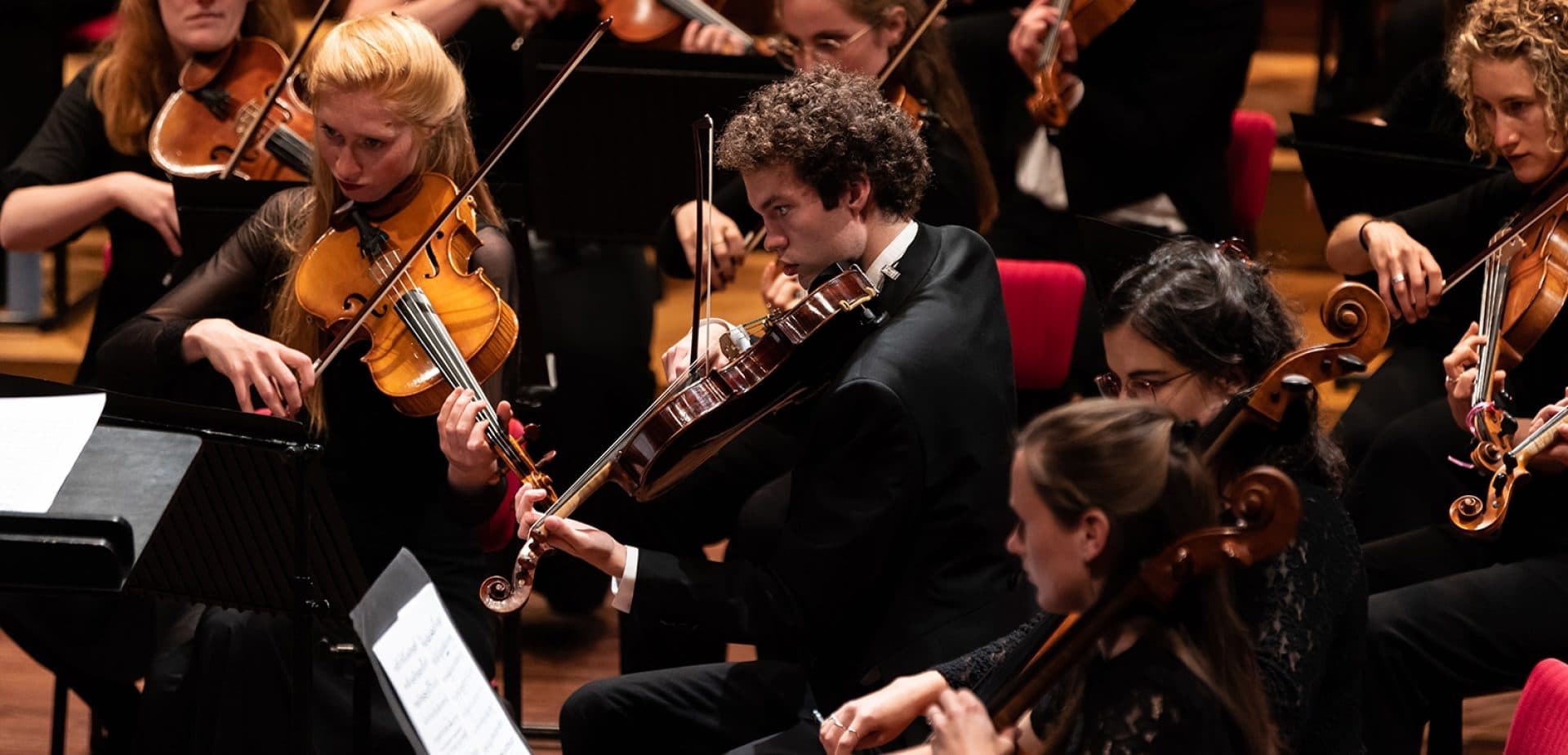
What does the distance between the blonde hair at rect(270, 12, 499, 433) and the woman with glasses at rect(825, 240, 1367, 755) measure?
992 mm

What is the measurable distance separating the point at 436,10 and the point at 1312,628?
2.24 metres

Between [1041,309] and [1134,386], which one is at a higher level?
[1134,386]

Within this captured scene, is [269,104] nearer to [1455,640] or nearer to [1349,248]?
[1349,248]

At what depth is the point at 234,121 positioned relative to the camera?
9.42 feet

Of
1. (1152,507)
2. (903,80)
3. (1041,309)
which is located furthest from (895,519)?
(903,80)

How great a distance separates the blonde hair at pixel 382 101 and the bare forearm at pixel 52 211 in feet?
2.06

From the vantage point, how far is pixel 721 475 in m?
2.81

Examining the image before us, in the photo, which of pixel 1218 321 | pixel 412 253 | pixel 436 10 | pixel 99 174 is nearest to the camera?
pixel 1218 321

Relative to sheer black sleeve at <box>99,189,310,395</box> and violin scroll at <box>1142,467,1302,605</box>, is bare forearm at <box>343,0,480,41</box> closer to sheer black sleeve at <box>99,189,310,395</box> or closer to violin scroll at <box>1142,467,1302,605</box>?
sheer black sleeve at <box>99,189,310,395</box>

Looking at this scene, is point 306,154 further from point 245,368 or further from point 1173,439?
point 1173,439

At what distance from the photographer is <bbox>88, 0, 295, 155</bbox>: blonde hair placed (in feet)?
9.80

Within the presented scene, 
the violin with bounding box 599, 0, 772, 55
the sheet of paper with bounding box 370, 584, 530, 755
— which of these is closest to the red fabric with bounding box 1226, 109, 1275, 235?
the violin with bounding box 599, 0, 772, 55

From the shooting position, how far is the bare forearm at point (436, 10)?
335 centimetres

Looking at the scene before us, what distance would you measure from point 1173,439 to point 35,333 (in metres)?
3.39
